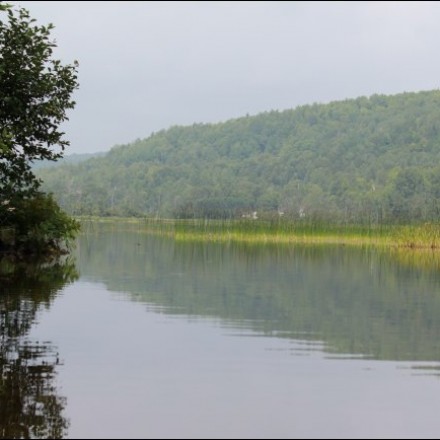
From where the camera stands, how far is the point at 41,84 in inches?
967

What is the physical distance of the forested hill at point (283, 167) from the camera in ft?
421

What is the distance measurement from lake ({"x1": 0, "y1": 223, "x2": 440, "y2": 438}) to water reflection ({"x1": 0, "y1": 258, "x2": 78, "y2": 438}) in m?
0.02

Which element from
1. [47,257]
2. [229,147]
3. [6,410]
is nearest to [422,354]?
[6,410]

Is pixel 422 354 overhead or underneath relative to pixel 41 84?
underneath

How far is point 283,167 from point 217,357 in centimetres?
14459

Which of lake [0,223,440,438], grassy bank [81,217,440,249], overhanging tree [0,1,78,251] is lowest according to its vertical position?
lake [0,223,440,438]

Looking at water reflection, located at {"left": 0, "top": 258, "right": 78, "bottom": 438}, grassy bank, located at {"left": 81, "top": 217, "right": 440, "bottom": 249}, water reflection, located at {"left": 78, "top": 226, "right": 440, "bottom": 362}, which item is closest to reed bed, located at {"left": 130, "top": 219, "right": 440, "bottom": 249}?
grassy bank, located at {"left": 81, "top": 217, "right": 440, "bottom": 249}

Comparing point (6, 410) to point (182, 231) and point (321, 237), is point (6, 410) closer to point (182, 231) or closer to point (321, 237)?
point (321, 237)

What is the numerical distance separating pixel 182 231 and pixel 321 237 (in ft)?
33.3

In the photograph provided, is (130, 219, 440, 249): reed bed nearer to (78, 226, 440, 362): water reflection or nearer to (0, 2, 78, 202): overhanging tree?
(78, 226, 440, 362): water reflection

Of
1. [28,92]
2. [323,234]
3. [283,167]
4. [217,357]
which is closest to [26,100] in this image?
[28,92]

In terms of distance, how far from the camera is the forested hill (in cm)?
12825

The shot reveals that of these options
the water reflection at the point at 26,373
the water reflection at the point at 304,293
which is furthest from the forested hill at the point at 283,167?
the water reflection at the point at 26,373

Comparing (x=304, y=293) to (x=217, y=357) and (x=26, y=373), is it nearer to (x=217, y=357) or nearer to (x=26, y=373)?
(x=217, y=357)
